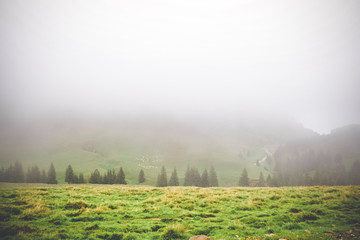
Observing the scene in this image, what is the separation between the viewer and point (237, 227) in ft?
37.8

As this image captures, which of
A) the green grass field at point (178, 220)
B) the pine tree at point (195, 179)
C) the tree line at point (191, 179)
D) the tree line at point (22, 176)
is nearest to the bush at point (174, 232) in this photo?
the green grass field at point (178, 220)

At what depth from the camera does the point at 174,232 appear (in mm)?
10234

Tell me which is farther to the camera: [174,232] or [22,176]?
[22,176]

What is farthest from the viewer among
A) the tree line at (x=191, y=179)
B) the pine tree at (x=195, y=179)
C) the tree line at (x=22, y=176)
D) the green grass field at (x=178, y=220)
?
the pine tree at (x=195, y=179)

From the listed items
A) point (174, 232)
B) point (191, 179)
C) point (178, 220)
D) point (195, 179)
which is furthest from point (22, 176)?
point (174, 232)

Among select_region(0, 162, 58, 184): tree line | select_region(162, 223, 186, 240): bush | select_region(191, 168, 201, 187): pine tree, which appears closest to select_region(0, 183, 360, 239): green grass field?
select_region(162, 223, 186, 240): bush

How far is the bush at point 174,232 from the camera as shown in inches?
393

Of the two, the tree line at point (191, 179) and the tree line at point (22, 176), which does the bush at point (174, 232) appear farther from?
the tree line at point (22, 176)

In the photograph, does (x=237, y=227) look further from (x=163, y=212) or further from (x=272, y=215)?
(x=163, y=212)

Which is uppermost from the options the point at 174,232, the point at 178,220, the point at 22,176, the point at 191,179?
the point at 174,232

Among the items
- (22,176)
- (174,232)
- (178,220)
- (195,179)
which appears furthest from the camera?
(195,179)

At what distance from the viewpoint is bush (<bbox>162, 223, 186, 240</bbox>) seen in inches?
393

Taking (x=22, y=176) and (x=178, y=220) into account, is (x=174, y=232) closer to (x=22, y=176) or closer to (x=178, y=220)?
(x=178, y=220)

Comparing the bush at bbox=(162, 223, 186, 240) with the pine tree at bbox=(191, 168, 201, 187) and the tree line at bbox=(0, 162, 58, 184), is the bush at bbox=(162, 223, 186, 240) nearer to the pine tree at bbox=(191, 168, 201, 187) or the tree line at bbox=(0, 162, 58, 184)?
the pine tree at bbox=(191, 168, 201, 187)
